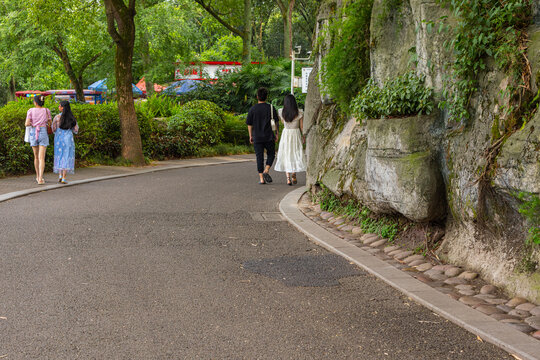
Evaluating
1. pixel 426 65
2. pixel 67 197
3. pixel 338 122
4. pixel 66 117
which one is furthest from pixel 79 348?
pixel 66 117

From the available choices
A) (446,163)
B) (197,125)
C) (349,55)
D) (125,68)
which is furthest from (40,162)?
(446,163)

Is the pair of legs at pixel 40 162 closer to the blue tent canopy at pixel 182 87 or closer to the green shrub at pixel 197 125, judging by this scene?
the green shrub at pixel 197 125

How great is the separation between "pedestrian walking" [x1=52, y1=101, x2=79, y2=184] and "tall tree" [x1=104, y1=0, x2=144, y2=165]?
373 centimetres

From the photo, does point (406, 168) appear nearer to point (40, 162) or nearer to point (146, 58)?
point (40, 162)

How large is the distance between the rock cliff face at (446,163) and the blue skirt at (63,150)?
7032mm

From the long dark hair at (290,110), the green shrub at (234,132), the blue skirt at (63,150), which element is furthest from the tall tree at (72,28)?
the long dark hair at (290,110)

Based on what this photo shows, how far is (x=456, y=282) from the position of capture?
5.69 metres

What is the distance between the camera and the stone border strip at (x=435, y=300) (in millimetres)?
4121

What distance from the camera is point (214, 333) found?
4387mm

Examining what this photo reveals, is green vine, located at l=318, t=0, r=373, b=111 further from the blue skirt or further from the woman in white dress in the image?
the blue skirt

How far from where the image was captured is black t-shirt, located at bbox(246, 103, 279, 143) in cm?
1388

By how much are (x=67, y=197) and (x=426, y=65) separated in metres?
7.25

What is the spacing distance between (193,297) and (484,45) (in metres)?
3.49

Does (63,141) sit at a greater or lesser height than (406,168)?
lesser
